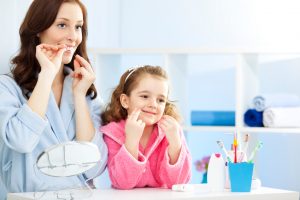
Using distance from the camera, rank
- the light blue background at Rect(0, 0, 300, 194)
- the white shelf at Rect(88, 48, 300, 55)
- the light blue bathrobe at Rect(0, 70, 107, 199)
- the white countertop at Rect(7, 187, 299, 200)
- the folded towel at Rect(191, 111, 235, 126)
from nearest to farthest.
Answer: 1. the white countertop at Rect(7, 187, 299, 200)
2. the light blue bathrobe at Rect(0, 70, 107, 199)
3. the white shelf at Rect(88, 48, 300, 55)
4. the folded towel at Rect(191, 111, 235, 126)
5. the light blue background at Rect(0, 0, 300, 194)

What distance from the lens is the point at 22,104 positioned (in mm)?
2271

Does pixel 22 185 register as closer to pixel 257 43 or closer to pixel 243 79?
pixel 243 79

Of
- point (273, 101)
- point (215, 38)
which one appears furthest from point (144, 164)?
point (215, 38)

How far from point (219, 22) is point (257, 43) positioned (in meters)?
0.27

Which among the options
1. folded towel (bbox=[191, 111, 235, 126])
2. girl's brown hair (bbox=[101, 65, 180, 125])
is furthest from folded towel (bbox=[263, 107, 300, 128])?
girl's brown hair (bbox=[101, 65, 180, 125])

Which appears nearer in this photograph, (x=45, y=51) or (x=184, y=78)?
(x=45, y=51)

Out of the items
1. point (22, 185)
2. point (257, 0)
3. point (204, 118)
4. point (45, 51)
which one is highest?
point (257, 0)

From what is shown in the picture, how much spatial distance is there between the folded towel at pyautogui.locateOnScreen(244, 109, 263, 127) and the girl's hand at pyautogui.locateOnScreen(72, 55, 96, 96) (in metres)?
1.20

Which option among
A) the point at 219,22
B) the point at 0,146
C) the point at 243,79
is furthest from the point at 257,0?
the point at 0,146

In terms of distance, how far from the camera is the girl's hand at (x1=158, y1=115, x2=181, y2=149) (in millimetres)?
2258

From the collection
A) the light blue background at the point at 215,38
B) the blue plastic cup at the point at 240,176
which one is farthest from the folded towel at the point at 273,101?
the blue plastic cup at the point at 240,176

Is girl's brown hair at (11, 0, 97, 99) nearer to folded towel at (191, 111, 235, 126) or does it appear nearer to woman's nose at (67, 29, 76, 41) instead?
woman's nose at (67, 29, 76, 41)

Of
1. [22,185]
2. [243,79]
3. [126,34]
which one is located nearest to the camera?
[22,185]

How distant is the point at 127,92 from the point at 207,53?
3.39 feet
